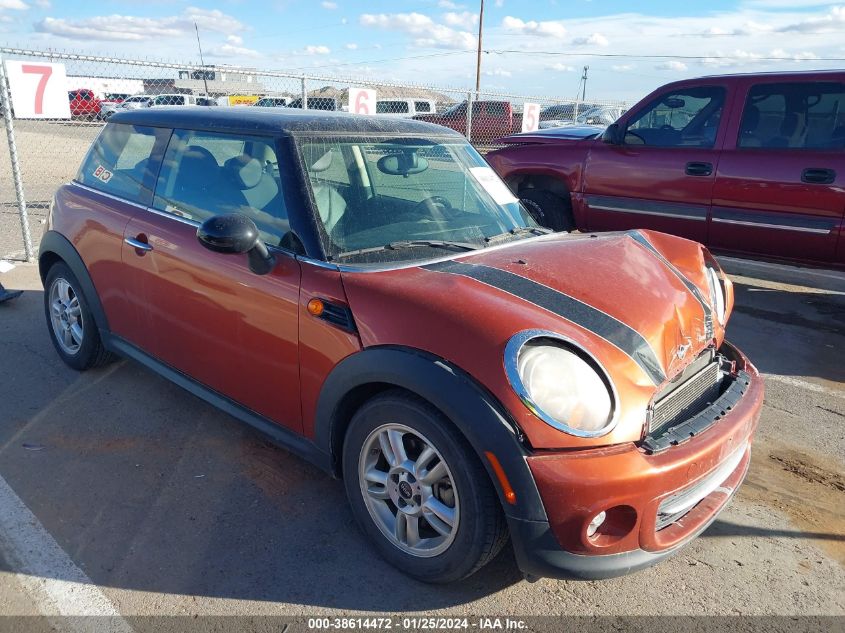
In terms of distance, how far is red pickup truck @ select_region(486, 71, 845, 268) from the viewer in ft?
17.5

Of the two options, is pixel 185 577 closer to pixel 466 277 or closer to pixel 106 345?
pixel 466 277

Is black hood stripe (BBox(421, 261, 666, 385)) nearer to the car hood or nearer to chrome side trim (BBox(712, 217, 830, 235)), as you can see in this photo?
the car hood

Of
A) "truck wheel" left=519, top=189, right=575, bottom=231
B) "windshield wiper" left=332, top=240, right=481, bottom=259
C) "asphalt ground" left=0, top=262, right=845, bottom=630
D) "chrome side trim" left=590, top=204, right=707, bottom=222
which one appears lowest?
"asphalt ground" left=0, top=262, right=845, bottom=630

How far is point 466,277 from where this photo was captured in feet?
8.11

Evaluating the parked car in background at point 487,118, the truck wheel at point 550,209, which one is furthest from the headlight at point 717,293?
the parked car in background at point 487,118

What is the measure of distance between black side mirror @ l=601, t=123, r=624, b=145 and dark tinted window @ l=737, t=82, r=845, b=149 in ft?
3.51

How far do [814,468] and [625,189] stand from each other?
141 inches

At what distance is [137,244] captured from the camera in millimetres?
3377

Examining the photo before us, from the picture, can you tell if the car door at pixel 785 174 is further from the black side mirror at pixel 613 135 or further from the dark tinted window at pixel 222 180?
the dark tinted window at pixel 222 180

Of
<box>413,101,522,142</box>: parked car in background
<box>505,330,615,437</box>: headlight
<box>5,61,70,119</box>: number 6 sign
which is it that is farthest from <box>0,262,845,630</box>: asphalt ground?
<box>413,101,522,142</box>: parked car in background

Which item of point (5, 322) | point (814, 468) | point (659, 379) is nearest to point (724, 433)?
point (659, 379)

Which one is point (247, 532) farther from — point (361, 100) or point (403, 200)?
point (361, 100)

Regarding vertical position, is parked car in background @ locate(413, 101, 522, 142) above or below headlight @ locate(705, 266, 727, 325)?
below

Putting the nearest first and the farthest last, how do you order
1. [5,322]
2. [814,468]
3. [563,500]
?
[563,500] → [814,468] → [5,322]
